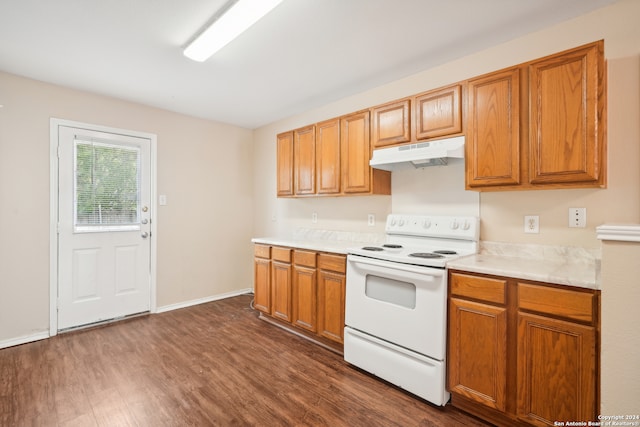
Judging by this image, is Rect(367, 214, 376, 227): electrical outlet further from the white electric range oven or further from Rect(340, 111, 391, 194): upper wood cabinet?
the white electric range oven

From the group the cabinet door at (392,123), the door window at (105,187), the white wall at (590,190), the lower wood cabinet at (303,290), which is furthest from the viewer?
the door window at (105,187)

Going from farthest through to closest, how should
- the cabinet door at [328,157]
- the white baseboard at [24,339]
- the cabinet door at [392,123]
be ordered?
the cabinet door at [328,157] → the white baseboard at [24,339] → the cabinet door at [392,123]

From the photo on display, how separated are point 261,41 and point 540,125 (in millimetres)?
1956

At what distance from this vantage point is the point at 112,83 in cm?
303

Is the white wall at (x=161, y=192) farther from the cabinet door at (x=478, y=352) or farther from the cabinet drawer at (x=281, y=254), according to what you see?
the cabinet door at (x=478, y=352)

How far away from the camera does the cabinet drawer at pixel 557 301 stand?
147 cm

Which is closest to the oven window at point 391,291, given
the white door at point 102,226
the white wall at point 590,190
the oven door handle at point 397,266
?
the oven door handle at point 397,266

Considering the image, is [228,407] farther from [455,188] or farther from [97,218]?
[97,218]

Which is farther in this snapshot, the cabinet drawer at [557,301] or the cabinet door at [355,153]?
the cabinet door at [355,153]

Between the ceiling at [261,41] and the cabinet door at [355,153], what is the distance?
1.43 feet


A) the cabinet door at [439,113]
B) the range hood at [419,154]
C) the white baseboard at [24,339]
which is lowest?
the white baseboard at [24,339]

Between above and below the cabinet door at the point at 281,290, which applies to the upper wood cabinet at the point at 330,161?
above

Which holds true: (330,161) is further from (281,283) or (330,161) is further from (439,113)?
(281,283)

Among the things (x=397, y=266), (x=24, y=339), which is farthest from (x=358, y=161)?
(x=24, y=339)
